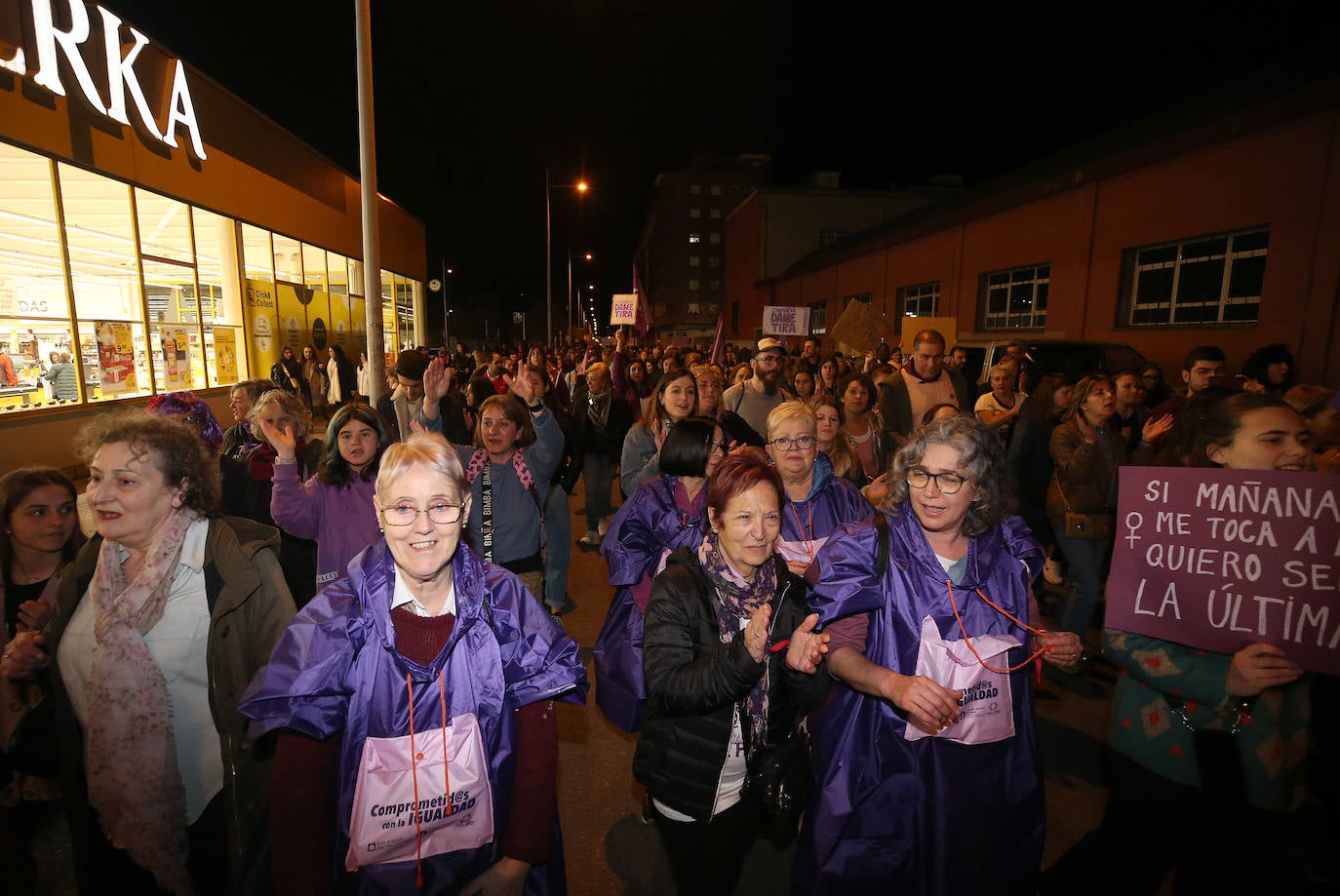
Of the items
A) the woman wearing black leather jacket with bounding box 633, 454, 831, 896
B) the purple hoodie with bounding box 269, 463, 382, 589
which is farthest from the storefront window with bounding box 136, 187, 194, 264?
the woman wearing black leather jacket with bounding box 633, 454, 831, 896

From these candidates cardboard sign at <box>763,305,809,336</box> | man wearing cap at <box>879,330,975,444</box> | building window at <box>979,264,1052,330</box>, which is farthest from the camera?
building window at <box>979,264,1052,330</box>

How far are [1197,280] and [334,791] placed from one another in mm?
15454

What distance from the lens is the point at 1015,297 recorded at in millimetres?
18109

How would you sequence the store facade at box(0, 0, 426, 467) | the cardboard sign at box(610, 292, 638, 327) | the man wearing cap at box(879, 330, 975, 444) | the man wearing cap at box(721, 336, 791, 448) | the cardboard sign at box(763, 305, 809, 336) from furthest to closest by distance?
the cardboard sign at box(610, 292, 638, 327), the cardboard sign at box(763, 305, 809, 336), the store facade at box(0, 0, 426, 467), the man wearing cap at box(721, 336, 791, 448), the man wearing cap at box(879, 330, 975, 444)

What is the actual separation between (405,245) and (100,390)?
65.3ft

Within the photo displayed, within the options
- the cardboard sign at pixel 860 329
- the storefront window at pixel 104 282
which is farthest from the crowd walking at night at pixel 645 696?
the storefront window at pixel 104 282

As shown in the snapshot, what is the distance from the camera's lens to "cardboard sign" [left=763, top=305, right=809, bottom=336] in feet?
43.9

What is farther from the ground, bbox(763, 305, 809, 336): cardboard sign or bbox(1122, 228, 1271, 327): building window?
bbox(1122, 228, 1271, 327): building window

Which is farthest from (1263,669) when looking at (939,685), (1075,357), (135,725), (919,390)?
(1075,357)

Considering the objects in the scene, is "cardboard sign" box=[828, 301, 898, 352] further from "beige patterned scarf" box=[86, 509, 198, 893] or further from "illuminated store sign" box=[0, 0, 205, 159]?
"illuminated store sign" box=[0, 0, 205, 159]

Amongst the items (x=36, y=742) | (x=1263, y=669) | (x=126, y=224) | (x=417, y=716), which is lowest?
(x=36, y=742)

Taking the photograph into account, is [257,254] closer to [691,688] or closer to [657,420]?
[657,420]

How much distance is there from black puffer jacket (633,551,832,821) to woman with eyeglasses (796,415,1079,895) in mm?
145

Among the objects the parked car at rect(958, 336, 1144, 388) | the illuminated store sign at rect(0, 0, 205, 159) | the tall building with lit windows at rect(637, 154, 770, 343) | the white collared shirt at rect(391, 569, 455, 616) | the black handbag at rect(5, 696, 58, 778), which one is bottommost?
the black handbag at rect(5, 696, 58, 778)
